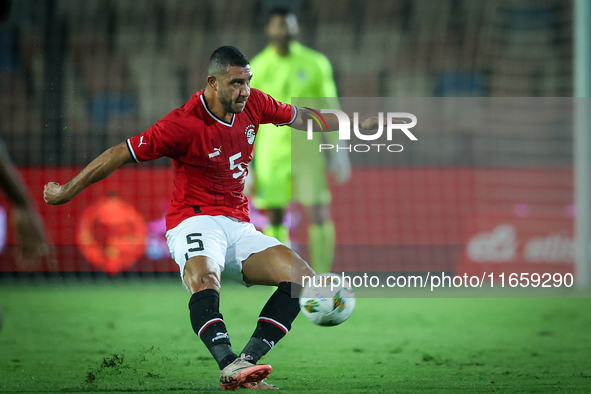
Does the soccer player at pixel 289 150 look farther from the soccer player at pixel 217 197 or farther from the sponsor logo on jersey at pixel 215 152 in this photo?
the sponsor logo on jersey at pixel 215 152

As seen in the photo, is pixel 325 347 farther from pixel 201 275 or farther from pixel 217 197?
pixel 201 275

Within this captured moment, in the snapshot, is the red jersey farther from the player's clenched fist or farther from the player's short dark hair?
the player's clenched fist

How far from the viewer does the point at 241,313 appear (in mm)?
6777

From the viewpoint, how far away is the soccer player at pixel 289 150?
6.80 m

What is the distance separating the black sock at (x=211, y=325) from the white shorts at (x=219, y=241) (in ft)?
0.84

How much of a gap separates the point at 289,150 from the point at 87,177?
340cm

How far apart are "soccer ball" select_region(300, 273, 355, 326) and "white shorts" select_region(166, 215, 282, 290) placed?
1.41 ft

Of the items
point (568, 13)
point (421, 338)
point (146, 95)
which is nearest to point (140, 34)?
point (146, 95)

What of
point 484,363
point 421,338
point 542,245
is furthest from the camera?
point 542,245

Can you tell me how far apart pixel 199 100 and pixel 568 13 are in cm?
1125

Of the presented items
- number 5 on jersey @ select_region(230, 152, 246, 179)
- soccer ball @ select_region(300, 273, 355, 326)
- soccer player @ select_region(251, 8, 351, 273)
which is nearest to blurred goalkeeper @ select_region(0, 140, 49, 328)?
soccer ball @ select_region(300, 273, 355, 326)

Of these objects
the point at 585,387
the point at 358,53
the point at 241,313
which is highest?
the point at 358,53

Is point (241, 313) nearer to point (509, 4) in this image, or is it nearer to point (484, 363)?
point (484, 363)

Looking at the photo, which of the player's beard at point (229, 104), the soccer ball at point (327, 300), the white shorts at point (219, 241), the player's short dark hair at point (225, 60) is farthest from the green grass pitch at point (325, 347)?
the player's short dark hair at point (225, 60)
